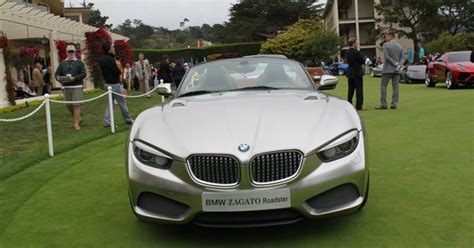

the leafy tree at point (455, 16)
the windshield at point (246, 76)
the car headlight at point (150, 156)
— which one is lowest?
the car headlight at point (150, 156)

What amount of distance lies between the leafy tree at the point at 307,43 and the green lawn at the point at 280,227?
1692 inches

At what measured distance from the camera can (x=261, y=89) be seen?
515cm

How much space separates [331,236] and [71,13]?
165 feet

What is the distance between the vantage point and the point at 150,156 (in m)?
3.79

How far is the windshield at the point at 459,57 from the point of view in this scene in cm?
1883

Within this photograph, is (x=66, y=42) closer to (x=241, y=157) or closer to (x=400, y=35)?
(x=241, y=157)

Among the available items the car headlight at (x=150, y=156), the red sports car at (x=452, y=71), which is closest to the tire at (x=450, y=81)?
the red sports car at (x=452, y=71)

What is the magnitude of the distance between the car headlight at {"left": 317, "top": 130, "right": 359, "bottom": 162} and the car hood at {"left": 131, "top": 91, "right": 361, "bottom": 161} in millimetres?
47

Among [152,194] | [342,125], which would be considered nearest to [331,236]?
[342,125]

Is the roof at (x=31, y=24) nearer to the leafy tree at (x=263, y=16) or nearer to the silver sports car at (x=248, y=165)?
the silver sports car at (x=248, y=165)

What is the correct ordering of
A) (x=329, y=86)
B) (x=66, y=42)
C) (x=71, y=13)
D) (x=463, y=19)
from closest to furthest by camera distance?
1. (x=329, y=86)
2. (x=66, y=42)
3. (x=463, y=19)
4. (x=71, y=13)

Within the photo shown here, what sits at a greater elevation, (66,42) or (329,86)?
(66,42)

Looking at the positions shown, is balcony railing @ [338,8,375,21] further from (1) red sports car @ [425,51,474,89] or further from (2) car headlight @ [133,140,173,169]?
(2) car headlight @ [133,140,173,169]

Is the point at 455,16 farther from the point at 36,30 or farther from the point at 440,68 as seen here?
the point at 36,30
